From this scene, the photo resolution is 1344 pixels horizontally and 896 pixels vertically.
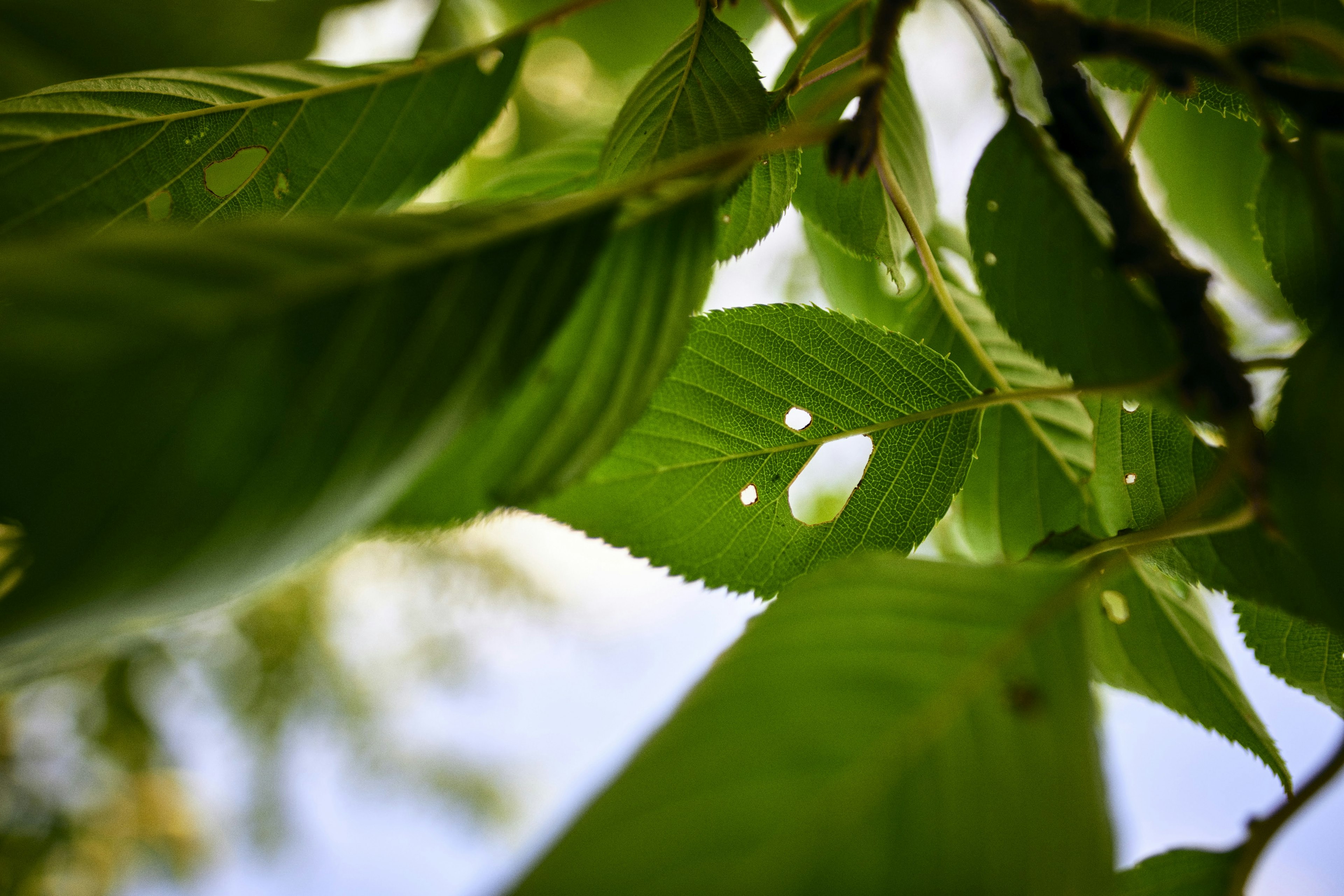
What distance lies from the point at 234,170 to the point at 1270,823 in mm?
491

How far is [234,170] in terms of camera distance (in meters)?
0.39

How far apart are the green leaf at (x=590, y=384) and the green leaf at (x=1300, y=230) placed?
18 centimetres

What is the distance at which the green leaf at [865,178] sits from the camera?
39 cm

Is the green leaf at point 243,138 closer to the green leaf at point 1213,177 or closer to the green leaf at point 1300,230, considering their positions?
the green leaf at point 1300,230

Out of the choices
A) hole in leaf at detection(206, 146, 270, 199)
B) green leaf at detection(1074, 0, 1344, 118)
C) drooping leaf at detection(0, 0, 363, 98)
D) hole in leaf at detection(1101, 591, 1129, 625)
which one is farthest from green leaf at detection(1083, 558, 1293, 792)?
drooping leaf at detection(0, 0, 363, 98)

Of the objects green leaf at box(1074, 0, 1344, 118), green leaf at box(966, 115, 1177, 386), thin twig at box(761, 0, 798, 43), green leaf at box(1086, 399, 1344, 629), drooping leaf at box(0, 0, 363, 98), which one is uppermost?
drooping leaf at box(0, 0, 363, 98)

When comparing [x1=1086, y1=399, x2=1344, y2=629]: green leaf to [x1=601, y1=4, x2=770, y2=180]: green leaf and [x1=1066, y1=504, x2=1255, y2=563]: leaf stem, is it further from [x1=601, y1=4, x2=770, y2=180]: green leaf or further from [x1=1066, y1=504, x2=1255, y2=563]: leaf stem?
[x1=601, y1=4, x2=770, y2=180]: green leaf

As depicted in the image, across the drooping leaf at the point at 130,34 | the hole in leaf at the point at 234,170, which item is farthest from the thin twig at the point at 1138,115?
the drooping leaf at the point at 130,34

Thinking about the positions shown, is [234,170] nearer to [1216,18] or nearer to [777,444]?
[777,444]

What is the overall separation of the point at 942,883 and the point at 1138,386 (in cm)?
15

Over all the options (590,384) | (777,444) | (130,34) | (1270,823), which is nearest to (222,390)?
(590,384)

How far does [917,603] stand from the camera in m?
0.24

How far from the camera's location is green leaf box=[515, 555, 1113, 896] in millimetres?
194

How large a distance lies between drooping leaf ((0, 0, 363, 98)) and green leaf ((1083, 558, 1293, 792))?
2.37 ft
